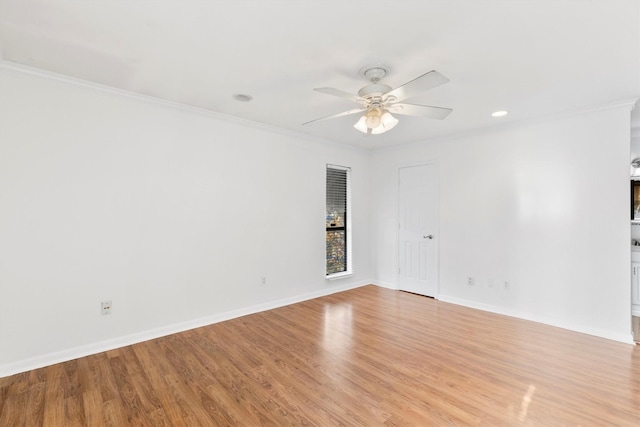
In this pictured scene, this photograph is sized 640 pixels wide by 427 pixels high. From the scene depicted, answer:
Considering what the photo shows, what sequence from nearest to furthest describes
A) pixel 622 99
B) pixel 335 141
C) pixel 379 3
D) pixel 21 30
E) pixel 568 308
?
1. pixel 379 3
2. pixel 21 30
3. pixel 622 99
4. pixel 568 308
5. pixel 335 141

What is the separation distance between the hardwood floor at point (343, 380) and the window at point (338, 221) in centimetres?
171

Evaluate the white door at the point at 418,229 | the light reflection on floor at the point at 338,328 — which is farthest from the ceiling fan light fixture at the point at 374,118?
the white door at the point at 418,229

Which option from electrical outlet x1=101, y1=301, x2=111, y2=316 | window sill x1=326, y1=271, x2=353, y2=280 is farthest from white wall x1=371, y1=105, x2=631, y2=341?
electrical outlet x1=101, y1=301, x2=111, y2=316

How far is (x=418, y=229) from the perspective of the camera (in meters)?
4.96

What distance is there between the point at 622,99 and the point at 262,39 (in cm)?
364

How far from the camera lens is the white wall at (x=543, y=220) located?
3.23 m

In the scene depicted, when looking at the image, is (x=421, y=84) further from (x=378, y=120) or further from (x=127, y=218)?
(x=127, y=218)

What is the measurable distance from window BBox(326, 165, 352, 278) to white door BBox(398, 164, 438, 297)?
89 cm

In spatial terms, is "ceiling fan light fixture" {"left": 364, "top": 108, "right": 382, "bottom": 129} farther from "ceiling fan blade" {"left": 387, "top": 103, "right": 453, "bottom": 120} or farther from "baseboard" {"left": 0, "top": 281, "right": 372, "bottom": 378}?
"baseboard" {"left": 0, "top": 281, "right": 372, "bottom": 378}

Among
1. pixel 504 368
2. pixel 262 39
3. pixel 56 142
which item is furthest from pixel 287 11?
pixel 504 368

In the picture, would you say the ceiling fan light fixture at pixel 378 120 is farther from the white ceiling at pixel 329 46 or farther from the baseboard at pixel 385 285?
the baseboard at pixel 385 285

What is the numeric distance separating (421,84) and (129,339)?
348 cm

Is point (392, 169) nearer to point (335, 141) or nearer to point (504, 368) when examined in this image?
point (335, 141)

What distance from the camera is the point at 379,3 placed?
172 centimetres
